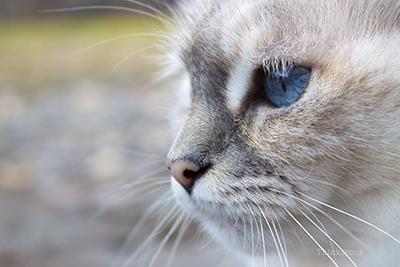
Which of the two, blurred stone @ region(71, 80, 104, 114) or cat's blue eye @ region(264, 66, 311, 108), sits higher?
cat's blue eye @ region(264, 66, 311, 108)

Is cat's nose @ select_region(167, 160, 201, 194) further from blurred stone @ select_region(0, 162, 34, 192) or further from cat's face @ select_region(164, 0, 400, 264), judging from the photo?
blurred stone @ select_region(0, 162, 34, 192)

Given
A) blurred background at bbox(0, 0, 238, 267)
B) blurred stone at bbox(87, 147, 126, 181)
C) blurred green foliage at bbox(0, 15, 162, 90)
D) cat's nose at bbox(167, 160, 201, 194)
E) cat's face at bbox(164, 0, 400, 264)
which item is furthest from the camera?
blurred green foliage at bbox(0, 15, 162, 90)

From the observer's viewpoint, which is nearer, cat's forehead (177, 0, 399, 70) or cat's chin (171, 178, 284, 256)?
cat's forehead (177, 0, 399, 70)

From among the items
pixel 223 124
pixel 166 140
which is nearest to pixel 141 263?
pixel 166 140

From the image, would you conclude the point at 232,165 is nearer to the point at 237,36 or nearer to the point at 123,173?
the point at 237,36

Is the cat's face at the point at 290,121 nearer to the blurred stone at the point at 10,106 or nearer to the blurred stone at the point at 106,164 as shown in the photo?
the blurred stone at the point at 106,164

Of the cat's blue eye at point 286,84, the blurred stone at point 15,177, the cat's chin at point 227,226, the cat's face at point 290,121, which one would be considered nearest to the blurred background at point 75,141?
the blurred stone at point 15,177

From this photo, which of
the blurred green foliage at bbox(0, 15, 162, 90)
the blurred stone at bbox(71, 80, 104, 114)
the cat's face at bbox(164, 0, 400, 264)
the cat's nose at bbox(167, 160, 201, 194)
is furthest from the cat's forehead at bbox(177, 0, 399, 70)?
the blurred green foliage at bbox(0, 15, 162, 90)

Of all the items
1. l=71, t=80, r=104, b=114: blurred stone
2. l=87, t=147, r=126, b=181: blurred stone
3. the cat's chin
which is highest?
the cat's chin
